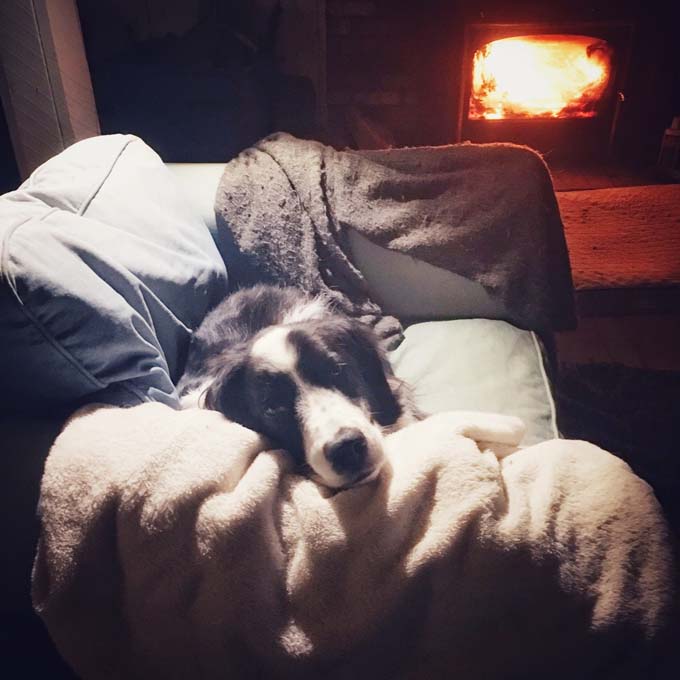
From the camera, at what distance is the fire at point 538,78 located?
313cm

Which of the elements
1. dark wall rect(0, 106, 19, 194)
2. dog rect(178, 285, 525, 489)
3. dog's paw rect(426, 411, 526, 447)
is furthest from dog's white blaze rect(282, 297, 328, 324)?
dark wall rect(0, 106, 19, 194)

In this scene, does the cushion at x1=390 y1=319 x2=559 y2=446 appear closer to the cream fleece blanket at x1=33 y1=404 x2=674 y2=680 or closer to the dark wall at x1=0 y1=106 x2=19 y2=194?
the cream fleece blanket at x1=33 y1=404 x2=674 y2=680

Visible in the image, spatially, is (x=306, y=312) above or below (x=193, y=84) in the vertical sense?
below

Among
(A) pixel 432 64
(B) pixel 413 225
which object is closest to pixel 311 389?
(B) pixel 413 225

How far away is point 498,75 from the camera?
3.20 metres

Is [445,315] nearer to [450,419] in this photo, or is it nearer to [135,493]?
[450,419]

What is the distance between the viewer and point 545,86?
3.21 m

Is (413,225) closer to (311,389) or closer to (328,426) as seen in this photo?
(311,389)

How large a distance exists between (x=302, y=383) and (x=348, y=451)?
27 cm

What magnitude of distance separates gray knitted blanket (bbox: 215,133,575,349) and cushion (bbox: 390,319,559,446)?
0.09 m

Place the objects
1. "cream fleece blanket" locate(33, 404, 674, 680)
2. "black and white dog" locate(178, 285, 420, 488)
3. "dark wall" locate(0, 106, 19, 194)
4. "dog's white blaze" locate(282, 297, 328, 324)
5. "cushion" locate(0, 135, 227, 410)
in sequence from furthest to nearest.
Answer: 1. "dark wall" locate(0, 106, 19, 194)
2. "dog's white blaze" locate(282, 297, 328, 324)
3. "black and white dog" locate(178, 285, 420, 488)
4. "cushion" locate(0, 135, 227, 410)
5. "cream fleece blanket" locate(33, 404, 674, 680)

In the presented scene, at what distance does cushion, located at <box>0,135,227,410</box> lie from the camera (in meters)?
0.89

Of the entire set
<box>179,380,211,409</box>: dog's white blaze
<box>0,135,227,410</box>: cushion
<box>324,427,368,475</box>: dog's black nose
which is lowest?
<box>179,380,211,409</box>: dog's white blaze

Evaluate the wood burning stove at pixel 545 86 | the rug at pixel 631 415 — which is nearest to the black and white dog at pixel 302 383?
the rug at pixel 631 415
